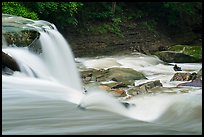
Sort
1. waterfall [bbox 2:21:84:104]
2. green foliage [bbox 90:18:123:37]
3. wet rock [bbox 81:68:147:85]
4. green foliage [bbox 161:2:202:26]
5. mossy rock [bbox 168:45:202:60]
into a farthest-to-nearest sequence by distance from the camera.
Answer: green foliage [bbox 161:2:202:26]
green foliage [bbox 90:18:123:37]
mossy rock [bbox 168:45:202:60]
wet rock [bbox 81:68:147:85]
waterfall [bbox 2:21:84:104]

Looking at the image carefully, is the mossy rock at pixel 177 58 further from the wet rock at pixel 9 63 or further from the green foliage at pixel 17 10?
the wet rock at pixel 9 63

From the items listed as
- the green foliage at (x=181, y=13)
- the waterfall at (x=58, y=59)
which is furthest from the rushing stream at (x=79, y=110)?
the green foliage at (x=181, y=13)

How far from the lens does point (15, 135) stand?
504cm

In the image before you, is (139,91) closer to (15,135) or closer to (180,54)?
(15,135)

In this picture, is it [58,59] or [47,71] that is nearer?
[47,71]

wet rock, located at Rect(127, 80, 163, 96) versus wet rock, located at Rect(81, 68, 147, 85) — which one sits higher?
wet rock, located at Rect(81, 68, 147, 85)

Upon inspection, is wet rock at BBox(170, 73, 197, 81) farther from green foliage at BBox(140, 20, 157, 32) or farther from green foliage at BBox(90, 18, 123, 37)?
green foliage at BBox(140, 20, 157, 32)

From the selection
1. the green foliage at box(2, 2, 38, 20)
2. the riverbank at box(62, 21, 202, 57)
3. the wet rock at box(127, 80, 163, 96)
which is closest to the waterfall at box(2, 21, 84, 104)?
the wet rock at box(127, 80, 163, 96)

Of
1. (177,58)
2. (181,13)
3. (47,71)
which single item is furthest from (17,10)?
(181,13)

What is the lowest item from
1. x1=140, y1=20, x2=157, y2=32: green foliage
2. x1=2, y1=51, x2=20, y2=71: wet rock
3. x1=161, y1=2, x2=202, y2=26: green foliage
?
x1=2, y1=51, x2=20, y2=71: wet rock

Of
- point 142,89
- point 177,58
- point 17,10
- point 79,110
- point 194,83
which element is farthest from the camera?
point 177,58

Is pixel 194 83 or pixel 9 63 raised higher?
pixel 194 83

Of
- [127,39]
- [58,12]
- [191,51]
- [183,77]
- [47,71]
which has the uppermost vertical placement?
[58,12]

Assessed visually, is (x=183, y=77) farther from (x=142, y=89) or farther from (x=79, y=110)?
(x=79, y=110)
